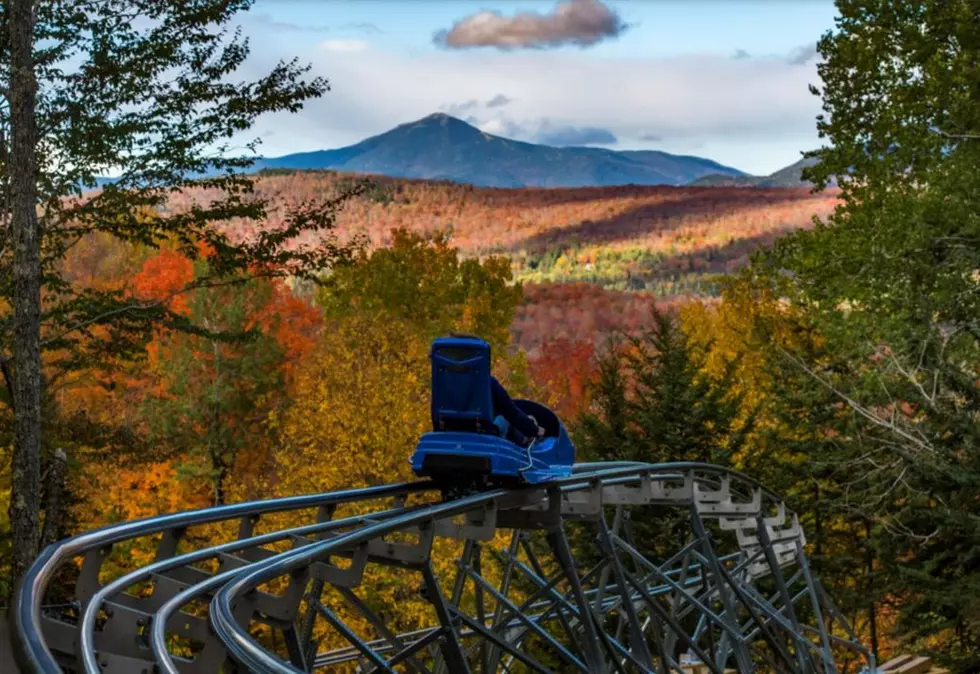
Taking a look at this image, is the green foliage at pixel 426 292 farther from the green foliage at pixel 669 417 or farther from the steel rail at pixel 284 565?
the steel rail at pixel 284 565

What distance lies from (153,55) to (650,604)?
34.1 feet

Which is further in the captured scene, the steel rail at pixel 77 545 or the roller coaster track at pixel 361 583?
the roller coaster track at pixel 361 583

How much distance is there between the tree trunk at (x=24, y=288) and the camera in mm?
14758

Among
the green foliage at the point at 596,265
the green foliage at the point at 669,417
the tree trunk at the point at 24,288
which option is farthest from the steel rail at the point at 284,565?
the green foliage at the point at 596,265

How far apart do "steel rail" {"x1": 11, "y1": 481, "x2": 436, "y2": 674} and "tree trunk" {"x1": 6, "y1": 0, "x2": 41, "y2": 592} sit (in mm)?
6074

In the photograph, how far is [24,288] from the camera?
15.1m

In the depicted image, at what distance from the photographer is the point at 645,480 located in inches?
586

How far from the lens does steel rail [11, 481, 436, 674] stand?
15.1ft

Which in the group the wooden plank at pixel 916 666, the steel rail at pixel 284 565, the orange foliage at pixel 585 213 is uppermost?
the orange foliage at pixel 585 213

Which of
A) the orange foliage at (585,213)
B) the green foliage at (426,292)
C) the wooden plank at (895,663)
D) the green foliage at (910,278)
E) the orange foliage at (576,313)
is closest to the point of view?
the green foliage at (910,278)

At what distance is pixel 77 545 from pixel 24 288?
9092 mm

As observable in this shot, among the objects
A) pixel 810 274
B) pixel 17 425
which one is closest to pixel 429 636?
pixel 17 425

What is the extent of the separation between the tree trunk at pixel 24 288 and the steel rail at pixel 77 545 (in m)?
6.07

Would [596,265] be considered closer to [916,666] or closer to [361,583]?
[916,666]
